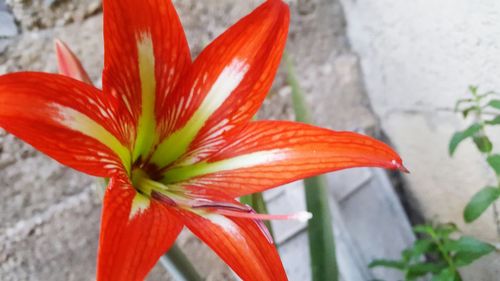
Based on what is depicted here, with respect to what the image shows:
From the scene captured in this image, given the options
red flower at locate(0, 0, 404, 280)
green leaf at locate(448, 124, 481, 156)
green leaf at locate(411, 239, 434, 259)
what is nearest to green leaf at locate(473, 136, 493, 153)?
green leaf at locate(448, 124, 481, 156)

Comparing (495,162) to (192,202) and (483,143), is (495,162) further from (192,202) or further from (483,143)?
(192,202)

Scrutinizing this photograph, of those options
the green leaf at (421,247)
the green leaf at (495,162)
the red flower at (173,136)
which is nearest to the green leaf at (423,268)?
the green leaf at (421,247)

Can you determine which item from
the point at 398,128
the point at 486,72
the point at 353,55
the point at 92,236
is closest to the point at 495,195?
the point at 486,72

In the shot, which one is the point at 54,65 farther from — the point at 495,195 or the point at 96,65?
the point at 495,195

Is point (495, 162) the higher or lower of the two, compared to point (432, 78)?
lower

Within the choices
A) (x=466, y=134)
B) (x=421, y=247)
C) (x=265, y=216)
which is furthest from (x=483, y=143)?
(x=265, y=216)

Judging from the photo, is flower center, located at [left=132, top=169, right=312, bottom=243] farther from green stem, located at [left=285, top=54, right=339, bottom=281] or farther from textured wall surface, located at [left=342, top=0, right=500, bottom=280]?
textured wall surface, located at [left=342, top=0, right=500, bottom=280]

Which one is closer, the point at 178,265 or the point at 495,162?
the point at 178,265
